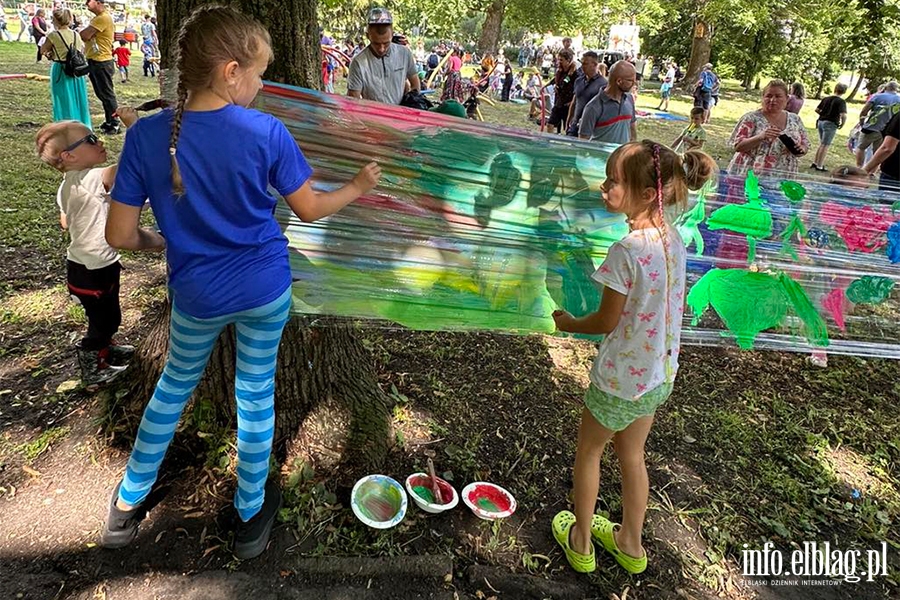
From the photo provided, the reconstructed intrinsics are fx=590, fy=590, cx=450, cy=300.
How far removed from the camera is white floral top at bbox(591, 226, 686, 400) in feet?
5.28

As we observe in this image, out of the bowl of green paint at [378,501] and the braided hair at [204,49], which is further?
the bowl of green paint at [378,501]

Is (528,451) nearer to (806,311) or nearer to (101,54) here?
(806,311)

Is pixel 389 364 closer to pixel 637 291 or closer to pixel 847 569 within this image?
pixel 637 291

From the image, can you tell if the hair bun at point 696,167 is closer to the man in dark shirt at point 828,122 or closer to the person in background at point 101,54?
the person in background at point 101,54

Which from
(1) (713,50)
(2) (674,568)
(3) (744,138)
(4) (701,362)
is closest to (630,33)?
(1) (713,50)

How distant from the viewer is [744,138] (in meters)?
4.58

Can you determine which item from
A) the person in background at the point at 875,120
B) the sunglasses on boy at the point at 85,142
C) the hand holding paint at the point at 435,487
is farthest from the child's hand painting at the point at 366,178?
the person in background at the point at 875,120

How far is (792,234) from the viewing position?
8.36 feet

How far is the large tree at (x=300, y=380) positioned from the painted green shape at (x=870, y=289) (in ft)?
7.13

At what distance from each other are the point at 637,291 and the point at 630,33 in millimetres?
28150

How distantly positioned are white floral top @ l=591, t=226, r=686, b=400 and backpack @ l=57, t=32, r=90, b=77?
6585 mm

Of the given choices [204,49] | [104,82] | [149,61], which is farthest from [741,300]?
[149,61]

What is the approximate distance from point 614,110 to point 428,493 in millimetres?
3864

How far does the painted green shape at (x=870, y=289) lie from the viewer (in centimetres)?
267
